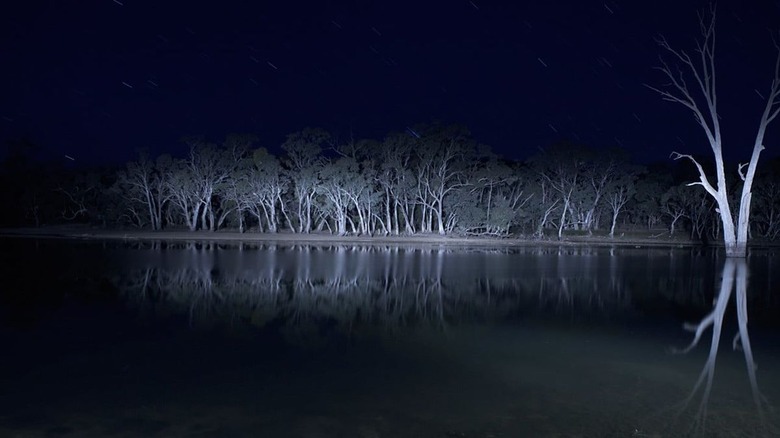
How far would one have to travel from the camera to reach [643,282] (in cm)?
1875

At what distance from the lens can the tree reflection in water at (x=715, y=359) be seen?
595cm

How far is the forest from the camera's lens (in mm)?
51844

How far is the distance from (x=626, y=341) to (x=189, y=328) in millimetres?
7572

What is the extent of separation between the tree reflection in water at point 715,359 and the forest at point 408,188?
3455cm

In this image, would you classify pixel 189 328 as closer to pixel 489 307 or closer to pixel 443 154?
pixel 489 307

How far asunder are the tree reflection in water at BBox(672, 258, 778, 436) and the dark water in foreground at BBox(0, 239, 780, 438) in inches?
1.5

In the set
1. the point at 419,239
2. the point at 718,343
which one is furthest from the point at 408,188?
the point at 718,343

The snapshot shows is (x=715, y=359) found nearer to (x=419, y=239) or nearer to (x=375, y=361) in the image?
(x=375, y=361)

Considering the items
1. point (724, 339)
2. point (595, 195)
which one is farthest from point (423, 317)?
point (595, 195)

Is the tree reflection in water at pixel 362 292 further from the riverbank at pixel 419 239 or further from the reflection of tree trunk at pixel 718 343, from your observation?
the riverbank at pixel 419 239

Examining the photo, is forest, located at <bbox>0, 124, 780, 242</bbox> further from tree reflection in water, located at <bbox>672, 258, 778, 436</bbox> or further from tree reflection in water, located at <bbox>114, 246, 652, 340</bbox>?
tree reflection in water, located at <bbox>672, 258, 778, 436</bbox>

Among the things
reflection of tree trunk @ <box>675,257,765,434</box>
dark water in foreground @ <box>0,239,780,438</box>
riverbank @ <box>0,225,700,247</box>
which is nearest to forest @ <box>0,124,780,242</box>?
riverbank @ <box>0,225,700,247</box>

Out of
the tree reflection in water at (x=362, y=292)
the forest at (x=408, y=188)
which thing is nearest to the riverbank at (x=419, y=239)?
the forest at (x=408, y=188)

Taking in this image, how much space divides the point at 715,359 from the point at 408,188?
146 ft
